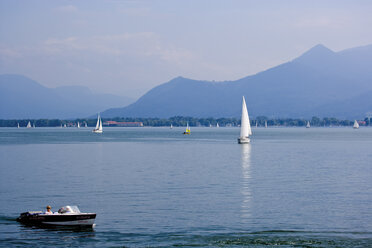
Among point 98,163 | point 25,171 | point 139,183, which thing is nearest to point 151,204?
point 139,183

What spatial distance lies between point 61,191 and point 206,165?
3654 centimetres

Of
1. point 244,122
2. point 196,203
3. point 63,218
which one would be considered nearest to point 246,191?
point 196,203

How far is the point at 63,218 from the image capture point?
42188 millimetres

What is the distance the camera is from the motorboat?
4178 cm

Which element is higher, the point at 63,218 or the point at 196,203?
the point at 63,218

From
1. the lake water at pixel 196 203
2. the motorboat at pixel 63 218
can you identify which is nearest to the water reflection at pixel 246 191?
the lake water at pixel 196 203

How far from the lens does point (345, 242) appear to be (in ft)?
124

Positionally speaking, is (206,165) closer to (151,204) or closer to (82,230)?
(151,204)

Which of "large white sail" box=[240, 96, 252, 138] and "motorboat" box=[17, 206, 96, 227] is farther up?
"large white sail" box=[240, 96, 252, 138]

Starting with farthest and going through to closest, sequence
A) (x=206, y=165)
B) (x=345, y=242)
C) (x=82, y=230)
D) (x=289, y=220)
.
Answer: (x=206, y=165) < (x=289, y=220) < (x=82, y=230) < (x=345, y=242)

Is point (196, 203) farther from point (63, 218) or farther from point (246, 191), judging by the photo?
point (63, 218)

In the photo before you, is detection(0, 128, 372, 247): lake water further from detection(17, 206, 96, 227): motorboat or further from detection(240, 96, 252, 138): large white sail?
detection(240, 96, 252, 138): large white sail

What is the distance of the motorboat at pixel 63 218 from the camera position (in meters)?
41.8

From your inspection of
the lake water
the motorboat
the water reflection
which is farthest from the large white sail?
the motorboat
